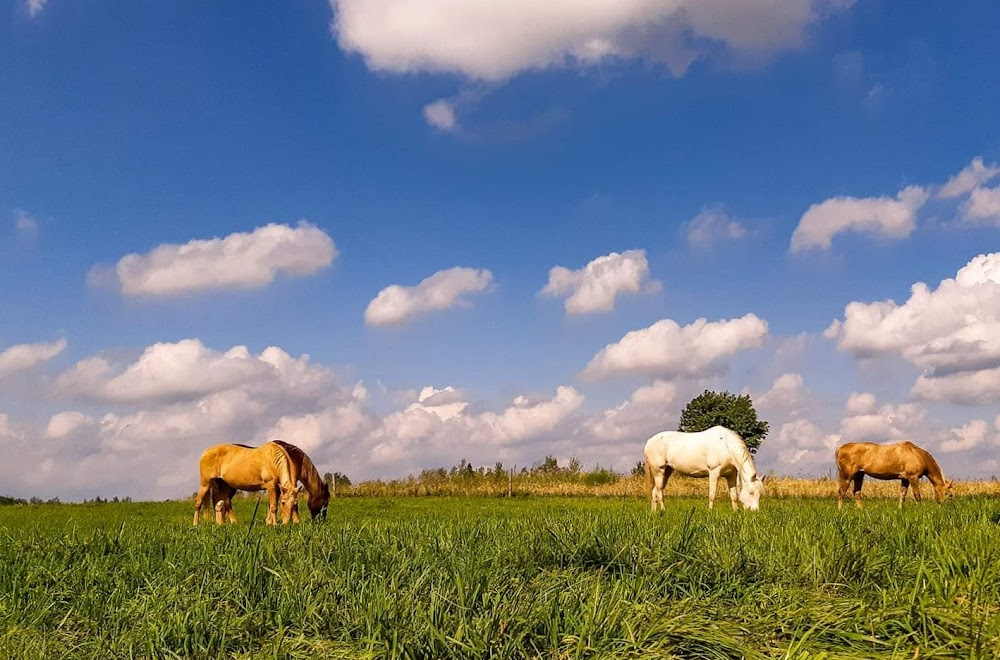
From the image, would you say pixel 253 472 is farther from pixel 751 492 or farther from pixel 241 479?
pixel 751 492

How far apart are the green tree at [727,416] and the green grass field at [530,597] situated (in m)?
64.1

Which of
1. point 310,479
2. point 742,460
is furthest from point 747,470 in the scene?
point 310,479

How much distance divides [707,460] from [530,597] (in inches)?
787

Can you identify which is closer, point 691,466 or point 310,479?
point 310,479

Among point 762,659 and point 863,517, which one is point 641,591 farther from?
point 863,517

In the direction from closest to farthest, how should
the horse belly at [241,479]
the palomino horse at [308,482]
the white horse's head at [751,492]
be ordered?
the palomino horse at [308,482] → the horse belly at [241,479] → the white horse's head at [751,492]

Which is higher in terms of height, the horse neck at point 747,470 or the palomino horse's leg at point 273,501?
the horse neck at point 747,470

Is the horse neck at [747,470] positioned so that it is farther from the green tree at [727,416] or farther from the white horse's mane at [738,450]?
the green tree at [727,416]

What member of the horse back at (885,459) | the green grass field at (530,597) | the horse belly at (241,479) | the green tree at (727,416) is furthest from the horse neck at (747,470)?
the green tree at (727,416)

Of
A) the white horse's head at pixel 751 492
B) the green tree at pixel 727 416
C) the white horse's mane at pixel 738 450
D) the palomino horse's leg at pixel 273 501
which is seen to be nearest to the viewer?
the palomino horse's leg at pixel 273 501

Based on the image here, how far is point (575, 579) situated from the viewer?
5.40m

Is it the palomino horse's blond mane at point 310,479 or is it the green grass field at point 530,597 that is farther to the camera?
the palomino horse's blond mane at point 310,479

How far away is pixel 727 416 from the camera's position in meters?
68.9

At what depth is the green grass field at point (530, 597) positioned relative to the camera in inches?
165
